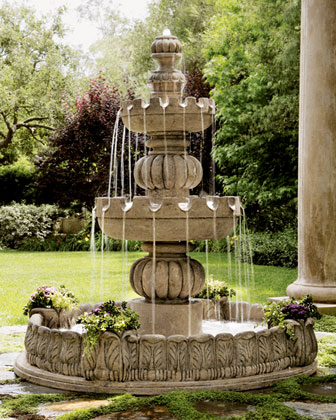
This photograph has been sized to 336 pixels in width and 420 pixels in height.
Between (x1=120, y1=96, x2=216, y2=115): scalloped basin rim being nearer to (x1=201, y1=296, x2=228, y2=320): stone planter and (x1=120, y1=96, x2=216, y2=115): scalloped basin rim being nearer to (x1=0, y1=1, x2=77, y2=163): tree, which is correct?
(x1=201, y1=296, x2=228, y2=320): stone planter

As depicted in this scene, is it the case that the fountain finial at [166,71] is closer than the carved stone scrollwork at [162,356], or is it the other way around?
the carved stone scrollwork at [162,356]

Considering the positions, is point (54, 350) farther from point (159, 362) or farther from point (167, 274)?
point (167, 274)

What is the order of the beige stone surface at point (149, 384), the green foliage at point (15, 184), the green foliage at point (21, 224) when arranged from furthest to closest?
1. the green foliage at point (15, 184)
2. the green foliage at point (21, 224)
3. the beige stone surface at point (149, 384)

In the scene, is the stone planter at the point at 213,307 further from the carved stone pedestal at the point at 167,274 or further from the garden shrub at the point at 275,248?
the garden shrub at the point at 275,248

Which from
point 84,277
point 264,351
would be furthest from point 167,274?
point 84,277

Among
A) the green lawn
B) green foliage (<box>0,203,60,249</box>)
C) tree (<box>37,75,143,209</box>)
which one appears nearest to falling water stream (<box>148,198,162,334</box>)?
the green lawn

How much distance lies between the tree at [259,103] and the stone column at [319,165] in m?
6.71

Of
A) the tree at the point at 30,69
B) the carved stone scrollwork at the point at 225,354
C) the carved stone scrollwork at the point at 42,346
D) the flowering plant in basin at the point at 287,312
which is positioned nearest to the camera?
the carved stone scrollwork at the point at 225,354

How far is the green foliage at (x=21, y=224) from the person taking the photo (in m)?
22.8

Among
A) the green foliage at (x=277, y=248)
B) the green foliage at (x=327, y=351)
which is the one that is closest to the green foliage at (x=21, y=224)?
the green foliage at (x=277, y=248)

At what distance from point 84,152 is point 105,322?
1811cm

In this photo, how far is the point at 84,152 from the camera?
23406mm

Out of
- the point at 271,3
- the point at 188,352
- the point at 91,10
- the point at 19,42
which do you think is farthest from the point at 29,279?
the point at 91,10

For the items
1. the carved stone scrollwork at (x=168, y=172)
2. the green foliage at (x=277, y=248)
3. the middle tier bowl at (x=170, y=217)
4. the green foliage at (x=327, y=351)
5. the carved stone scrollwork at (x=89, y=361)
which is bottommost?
the green foliage at (x=327, y=351)
